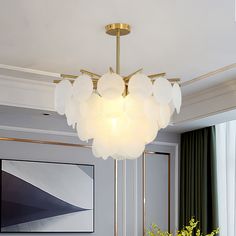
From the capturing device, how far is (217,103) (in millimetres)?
4945

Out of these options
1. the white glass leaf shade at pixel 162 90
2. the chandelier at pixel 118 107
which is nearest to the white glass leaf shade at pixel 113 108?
the chandelier at pixel 118 107

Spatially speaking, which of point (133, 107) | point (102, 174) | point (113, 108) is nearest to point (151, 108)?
point (133, 107)

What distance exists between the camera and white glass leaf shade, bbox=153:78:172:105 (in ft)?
10.1

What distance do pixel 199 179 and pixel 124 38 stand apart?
8.01ft

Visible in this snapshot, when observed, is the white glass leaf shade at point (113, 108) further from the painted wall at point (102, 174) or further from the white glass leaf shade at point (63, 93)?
the painted wall at point (102, 174)

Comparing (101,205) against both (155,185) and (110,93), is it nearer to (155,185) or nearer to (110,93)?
(155,185)

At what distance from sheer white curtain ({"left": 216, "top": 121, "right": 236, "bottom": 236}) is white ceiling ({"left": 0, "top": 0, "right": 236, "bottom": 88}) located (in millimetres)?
1137

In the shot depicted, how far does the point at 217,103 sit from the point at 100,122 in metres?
2.04

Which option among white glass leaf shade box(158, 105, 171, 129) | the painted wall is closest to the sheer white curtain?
the painted wall

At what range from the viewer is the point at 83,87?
10.0 feet

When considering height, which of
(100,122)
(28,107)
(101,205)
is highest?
(28,107)

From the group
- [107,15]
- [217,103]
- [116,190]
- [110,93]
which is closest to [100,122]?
[110,93]

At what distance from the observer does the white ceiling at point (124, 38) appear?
123 inches

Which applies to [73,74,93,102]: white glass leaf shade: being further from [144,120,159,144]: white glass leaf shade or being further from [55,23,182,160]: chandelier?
[144,120,159,144]: white glass leaf shade
